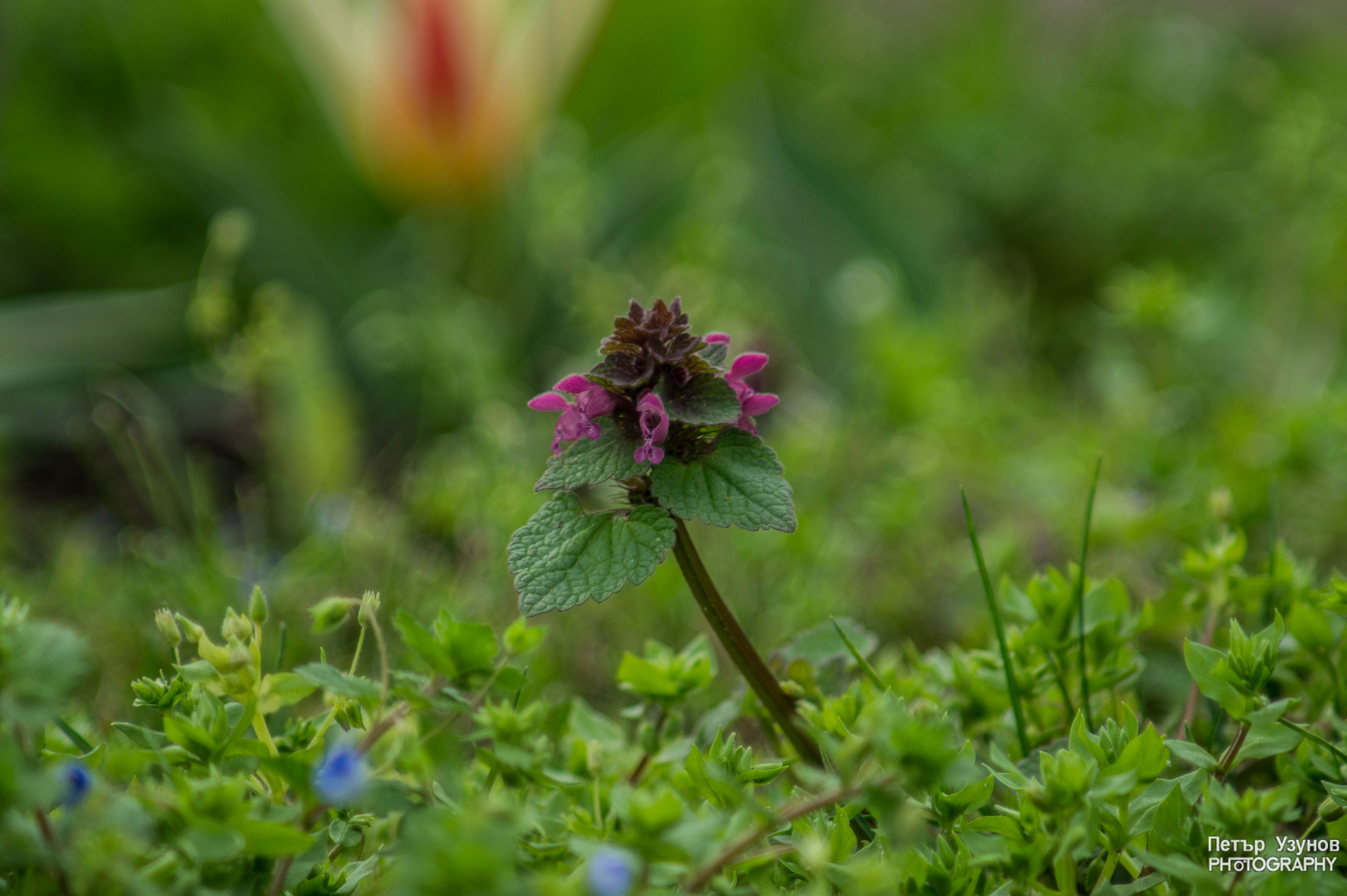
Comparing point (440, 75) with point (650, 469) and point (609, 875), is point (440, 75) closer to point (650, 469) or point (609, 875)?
point (650, 469)

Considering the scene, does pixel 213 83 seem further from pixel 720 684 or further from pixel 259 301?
pixel 720 684

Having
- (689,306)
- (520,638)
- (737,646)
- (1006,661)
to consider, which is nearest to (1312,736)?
(1006,661)

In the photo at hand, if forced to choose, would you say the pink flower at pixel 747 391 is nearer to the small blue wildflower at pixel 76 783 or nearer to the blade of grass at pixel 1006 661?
the blade of grass at pixel 1006 661

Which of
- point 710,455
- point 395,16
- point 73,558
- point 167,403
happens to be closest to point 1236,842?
point 710,455

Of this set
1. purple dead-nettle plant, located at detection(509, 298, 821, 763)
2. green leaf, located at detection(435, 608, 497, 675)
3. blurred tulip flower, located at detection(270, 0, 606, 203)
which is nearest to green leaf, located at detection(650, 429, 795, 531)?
Answer: purple dead-nettle plant, located at detection(509, 298, 821, 763)

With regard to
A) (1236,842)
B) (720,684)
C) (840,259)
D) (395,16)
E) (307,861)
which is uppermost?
(395,16)

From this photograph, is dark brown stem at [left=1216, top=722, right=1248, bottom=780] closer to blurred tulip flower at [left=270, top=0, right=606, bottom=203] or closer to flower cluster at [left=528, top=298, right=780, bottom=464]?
flower cluster at [left=528, top=298, right=780, bottom=464]
